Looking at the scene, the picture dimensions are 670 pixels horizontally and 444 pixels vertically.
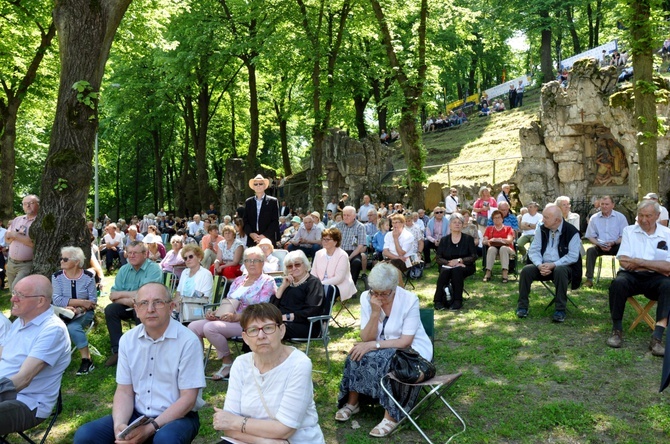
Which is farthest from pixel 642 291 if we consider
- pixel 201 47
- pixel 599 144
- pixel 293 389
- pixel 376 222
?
pixel 201 47

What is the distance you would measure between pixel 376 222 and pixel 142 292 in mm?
10315

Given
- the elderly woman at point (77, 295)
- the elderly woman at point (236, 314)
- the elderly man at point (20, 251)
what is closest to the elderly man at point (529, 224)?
the elderly woman at point (236, 314)

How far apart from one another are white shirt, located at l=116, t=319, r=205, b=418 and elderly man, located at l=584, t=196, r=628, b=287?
7400mm

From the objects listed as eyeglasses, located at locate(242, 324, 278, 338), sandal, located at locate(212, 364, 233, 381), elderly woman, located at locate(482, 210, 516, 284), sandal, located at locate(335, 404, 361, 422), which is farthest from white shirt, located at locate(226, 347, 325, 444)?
elderly woman, located at locate(482, 210, 516, 284)

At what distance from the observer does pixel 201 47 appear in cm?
2169

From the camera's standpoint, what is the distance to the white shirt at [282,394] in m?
3.30

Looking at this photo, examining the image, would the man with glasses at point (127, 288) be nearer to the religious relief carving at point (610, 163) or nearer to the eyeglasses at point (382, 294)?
the eyeglasses at point (382, 294)

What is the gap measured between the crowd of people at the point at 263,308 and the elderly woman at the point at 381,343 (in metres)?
0.01

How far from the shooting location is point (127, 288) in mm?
7090

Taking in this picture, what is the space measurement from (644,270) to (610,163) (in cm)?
1250

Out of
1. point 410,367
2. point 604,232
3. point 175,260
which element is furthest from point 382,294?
point 175,260

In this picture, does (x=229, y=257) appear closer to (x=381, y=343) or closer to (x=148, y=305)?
(x=381, y=343)

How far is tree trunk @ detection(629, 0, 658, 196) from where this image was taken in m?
9.91

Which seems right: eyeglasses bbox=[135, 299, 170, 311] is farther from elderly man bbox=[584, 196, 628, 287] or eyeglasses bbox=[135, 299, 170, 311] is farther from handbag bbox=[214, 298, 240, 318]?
elderly man bbox=[584, 196, 628, 287]
